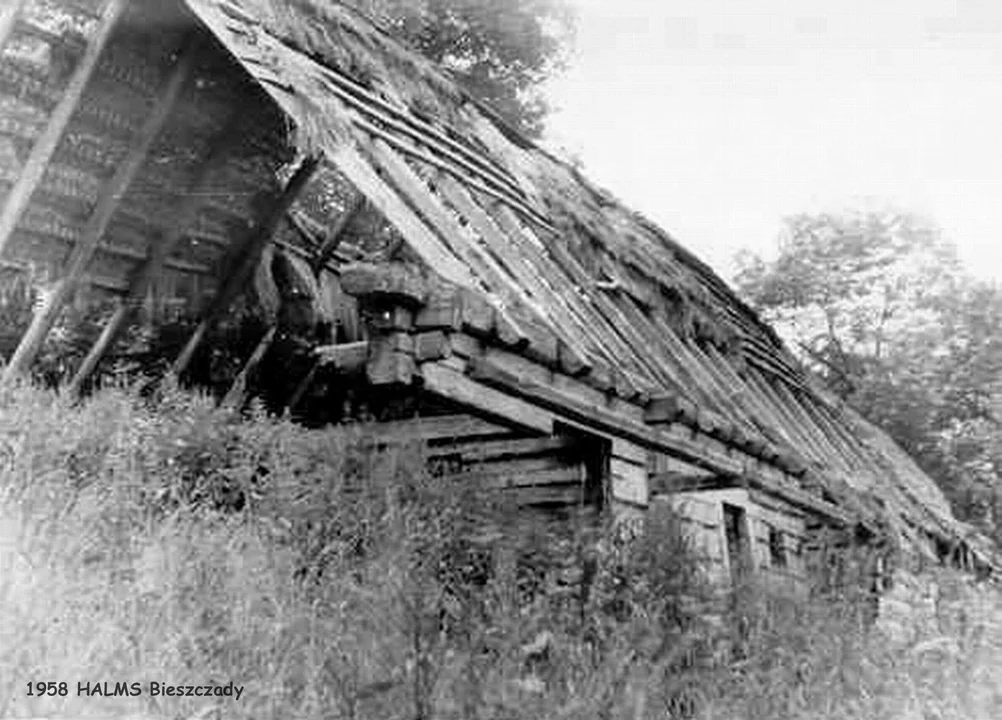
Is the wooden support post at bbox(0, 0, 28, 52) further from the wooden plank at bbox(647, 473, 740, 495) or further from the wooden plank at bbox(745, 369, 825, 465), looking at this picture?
the wooden plank at bbox(745, 369, 825, 465)

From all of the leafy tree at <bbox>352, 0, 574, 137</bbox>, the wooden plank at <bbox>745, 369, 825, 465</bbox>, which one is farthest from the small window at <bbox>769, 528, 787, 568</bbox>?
the leafy tree at <bbox>352, 0, 574, 137</bbox>

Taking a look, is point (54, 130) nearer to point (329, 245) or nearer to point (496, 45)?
point (329, 245)

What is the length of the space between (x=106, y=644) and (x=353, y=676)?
3.20 ft

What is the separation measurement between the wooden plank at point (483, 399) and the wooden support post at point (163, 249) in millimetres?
4143

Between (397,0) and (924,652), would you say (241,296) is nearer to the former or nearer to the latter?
(924,652)

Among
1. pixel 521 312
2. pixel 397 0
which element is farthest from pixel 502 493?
pixel 397 0

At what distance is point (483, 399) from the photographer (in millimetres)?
6441

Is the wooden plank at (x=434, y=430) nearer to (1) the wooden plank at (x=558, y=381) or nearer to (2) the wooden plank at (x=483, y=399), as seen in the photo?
(1) the wooden plank at (x=558, y=381)

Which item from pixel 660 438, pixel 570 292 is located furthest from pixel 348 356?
pixel 660 438

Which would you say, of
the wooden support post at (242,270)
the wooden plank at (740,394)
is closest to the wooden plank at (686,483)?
the wooden plank at (740,394)

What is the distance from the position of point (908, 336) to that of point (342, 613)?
28169mm

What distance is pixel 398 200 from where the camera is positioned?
6680mm

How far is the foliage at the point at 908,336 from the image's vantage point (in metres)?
28.7

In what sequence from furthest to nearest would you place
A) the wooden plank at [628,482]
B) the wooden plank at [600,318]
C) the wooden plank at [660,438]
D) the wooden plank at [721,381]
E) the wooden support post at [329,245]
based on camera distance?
the wooden support post at [329,245], the wooden plank at [721,381], the wooden plank at [628,482], the wooden plank at [600,318], the wooden plank at [660,438]
